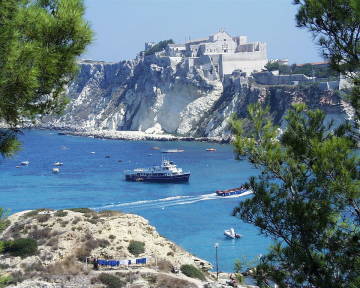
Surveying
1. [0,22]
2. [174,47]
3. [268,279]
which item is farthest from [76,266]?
[174,47]

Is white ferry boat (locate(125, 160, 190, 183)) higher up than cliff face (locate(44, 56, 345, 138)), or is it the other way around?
cliff face (locate(44, 56, 345, 138))

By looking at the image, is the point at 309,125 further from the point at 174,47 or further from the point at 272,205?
the point at 174,47

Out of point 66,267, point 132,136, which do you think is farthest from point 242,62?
point 66,267

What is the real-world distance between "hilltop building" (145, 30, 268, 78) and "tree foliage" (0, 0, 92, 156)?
2651 inches

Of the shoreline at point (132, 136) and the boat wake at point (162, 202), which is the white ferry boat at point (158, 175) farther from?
the shoreline at point (132, 136)

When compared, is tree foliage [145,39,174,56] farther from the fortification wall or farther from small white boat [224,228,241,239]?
small white boat [224,228,241,239]

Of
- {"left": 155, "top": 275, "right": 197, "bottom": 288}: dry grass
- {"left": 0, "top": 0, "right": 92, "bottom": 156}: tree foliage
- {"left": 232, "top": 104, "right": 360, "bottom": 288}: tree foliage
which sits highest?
{"left": 0, "top": 0, "right": 92, "bottom": 156}: tree foliage

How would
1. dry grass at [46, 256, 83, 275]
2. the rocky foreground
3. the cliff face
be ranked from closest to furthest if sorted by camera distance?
1. the rocky foreground
2. dry grass at [46, 256, 83, 275]
3. the cliff face

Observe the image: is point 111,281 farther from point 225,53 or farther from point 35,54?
point 225,53

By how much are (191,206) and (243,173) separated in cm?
1282

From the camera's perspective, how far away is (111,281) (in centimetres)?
1594

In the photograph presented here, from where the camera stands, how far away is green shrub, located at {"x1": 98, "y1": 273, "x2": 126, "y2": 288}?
15.8 meters

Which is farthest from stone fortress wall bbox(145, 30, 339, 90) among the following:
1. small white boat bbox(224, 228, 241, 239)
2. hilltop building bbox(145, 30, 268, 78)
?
small white boat bbox(224, 228, 241, 239)

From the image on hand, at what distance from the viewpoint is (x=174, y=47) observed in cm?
8225
